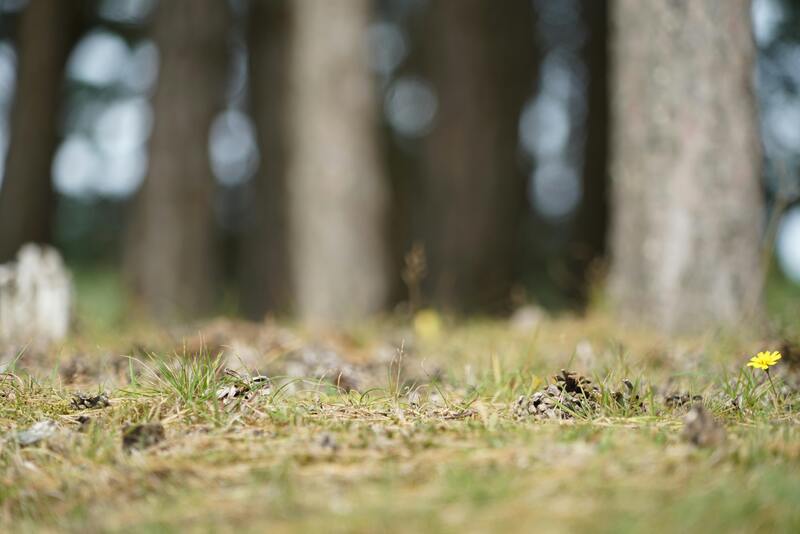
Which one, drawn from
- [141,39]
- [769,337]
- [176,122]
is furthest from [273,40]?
[769,337]

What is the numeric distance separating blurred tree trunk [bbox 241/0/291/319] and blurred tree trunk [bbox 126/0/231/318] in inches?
27.0

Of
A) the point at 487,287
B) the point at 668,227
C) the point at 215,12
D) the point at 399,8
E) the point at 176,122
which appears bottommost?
the point at 487,287

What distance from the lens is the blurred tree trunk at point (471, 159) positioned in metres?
8.23

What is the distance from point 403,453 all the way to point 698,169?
2.90 metres

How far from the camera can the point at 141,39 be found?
38.8 feet

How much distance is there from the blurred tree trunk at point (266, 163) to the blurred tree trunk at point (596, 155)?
315 cm

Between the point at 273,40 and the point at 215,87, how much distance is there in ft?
5.57

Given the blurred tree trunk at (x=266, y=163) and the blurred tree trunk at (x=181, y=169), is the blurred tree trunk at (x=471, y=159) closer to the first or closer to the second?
the blurred tree trunk at (x=266, y=163)

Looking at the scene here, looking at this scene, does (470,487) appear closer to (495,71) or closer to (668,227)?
(668,227)

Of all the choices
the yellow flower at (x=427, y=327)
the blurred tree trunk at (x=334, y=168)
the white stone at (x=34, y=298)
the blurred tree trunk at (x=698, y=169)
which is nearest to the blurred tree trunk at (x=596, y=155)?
the blurred tree trunk at (x=334, y=168)

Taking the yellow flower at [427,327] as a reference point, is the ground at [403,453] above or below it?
above

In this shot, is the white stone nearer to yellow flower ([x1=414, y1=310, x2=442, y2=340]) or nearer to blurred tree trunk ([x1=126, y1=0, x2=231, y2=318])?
yellow flower ([x1=414, y1=310, x2=442, y2=340])

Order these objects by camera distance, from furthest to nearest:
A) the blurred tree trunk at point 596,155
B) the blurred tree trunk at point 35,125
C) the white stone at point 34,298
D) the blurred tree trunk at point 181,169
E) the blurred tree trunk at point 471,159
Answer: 1. the blurred tree trunk at point 35,125
2. the blurred tree trunk at point 596,155
3. the blurred tree trunk at point 471,159
4. the blurred tree trunk at point 181,169
5. the white stone at point 34,298

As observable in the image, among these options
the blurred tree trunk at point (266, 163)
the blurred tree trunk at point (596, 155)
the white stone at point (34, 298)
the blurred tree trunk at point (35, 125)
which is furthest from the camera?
the blurred tree trunk at point (35, 125)
